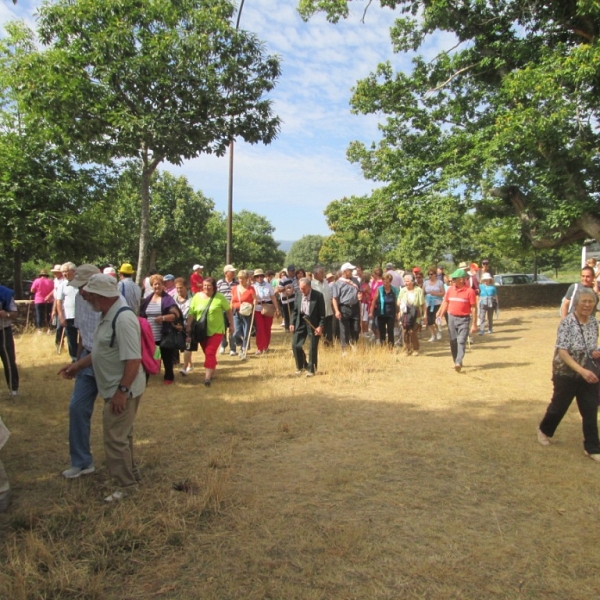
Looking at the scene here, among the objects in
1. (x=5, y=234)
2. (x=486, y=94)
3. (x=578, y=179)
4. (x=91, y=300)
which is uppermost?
(x=486, y=94)

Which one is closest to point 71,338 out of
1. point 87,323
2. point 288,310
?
point 87,323

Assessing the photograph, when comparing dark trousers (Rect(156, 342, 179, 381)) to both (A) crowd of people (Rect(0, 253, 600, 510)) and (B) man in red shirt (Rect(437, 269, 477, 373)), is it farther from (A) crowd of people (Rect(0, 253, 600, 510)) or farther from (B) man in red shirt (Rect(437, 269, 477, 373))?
(B) man in red shirt (Rect(437, 269, 477, 373))

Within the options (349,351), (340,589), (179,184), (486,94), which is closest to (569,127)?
(486,94)

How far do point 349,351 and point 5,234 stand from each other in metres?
13.5

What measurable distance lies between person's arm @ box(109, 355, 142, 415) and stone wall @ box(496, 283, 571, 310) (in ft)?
76.1

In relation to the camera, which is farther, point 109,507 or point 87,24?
point 87,24

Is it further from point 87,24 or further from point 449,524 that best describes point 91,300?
point 87,24

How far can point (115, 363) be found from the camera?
13.2 feet

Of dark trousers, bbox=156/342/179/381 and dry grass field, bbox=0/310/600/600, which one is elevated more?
dark trousers, bbox=156/342/179/381

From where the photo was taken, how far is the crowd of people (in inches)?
159

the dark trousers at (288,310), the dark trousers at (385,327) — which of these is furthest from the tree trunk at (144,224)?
the dark trousers at (385,327)

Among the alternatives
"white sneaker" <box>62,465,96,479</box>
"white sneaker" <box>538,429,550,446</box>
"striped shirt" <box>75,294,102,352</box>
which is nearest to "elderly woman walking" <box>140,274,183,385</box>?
"striped shirt" <box>75,294,102,352</box>

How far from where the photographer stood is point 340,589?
2963 mm

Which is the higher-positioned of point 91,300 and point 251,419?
point 91,300
